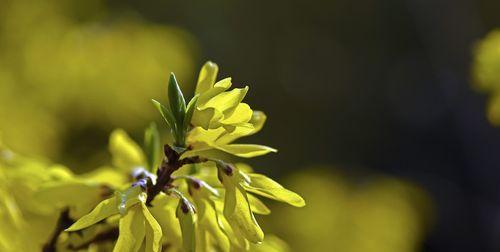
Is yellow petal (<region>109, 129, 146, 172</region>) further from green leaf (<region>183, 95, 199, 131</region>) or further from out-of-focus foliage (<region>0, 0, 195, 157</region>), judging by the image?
out-of-focus foliage (<region>0, 0, 195, 157</region>)

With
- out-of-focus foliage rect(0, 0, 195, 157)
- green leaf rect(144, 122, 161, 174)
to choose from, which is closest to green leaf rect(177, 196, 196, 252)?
green leaf rect(144, 122, 161, 174)

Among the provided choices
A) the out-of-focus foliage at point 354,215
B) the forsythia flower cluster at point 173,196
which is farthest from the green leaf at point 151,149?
the out-of-focus foliage at point 354,215

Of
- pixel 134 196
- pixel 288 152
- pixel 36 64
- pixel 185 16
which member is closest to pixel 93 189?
pixel 134 196

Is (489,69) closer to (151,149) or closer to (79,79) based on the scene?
(151,149)

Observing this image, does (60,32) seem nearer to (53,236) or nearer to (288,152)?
(288,152)

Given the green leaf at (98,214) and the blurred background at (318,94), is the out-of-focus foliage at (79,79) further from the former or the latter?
the green leaf at (98,214)

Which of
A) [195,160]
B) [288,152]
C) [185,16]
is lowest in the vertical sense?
[288,152]
